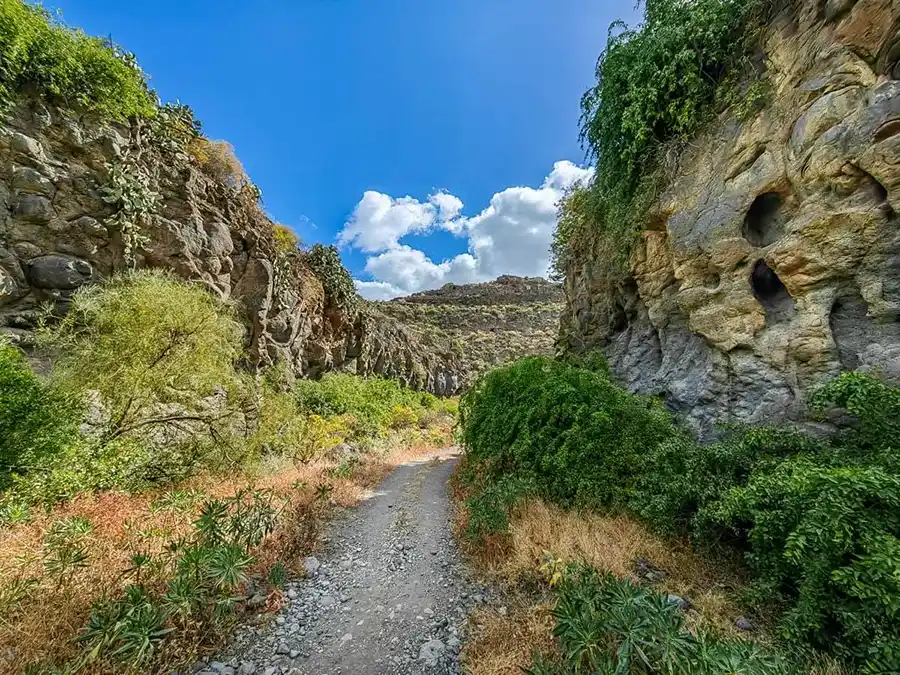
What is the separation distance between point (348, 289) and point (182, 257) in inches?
349

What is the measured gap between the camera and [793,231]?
184 inches

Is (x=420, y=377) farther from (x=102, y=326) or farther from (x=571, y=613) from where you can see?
(x=571, y=613)

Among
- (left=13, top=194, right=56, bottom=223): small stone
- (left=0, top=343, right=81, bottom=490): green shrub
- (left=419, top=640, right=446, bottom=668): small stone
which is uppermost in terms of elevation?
(left=13, top=194, right=56, bottom=223): small stone

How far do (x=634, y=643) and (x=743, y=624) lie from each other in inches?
59.2

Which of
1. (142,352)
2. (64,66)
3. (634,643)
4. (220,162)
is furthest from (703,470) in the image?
(220,162)

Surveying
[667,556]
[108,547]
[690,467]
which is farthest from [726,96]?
[108,547]

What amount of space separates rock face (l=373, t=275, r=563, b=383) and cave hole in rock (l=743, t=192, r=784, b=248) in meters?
24.3

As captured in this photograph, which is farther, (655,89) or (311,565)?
(655,89)

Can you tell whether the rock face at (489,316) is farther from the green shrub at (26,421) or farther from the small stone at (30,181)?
the green shrub at (26,421)

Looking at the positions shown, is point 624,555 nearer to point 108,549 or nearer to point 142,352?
point 108,549

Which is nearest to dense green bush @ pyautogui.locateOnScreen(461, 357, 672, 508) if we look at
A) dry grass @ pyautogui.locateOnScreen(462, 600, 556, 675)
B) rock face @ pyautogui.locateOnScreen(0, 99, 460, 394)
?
dry grass @ pyautogui.locateOnScreen(462, 600, 556, 675)

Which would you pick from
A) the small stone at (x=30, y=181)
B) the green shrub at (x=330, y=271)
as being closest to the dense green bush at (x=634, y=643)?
the small stone at (x=30, y=181)

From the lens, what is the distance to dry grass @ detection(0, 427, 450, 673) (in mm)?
2502

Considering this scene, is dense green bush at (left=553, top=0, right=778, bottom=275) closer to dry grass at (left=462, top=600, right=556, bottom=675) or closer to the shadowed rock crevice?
the shadowed rock crevice
